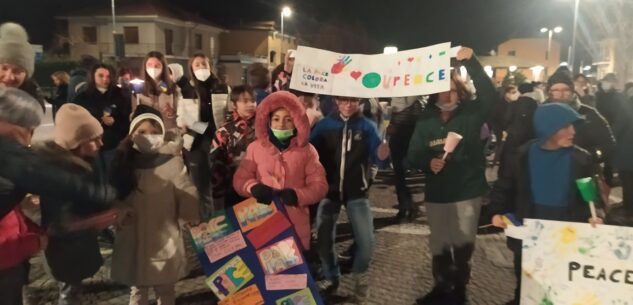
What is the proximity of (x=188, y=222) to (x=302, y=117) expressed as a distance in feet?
3.58

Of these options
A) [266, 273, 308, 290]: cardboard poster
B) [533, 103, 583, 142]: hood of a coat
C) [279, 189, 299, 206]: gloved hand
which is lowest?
[266, 273, 308, 290]: cardboard poster

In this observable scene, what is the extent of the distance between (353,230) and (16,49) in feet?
11.2

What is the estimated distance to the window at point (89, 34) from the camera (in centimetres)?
4544

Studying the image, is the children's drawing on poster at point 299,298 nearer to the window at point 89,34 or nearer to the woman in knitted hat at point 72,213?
the woman in knitted hat at point 72,213

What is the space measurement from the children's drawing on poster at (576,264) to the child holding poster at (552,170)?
1.00 feet

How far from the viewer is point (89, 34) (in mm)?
45562

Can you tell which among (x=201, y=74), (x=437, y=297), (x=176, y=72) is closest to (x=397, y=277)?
(x=437, y=297)

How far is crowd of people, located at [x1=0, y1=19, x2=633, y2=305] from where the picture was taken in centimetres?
303

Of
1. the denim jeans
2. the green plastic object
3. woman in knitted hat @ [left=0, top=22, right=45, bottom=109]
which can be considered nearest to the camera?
the green plastic object

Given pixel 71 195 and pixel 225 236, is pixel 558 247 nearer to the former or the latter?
pixel 225 236

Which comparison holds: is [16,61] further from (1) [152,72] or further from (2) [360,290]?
(2) [360,290]

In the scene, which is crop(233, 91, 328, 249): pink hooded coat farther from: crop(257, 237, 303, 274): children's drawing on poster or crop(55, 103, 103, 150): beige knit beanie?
crop(55, 103, 103, 150): beige knit beanie

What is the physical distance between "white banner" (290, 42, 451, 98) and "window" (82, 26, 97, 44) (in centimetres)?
4578

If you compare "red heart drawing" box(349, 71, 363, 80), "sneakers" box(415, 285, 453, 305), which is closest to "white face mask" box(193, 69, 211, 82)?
"red heart drawing" box(349, 71, 363, 80)
